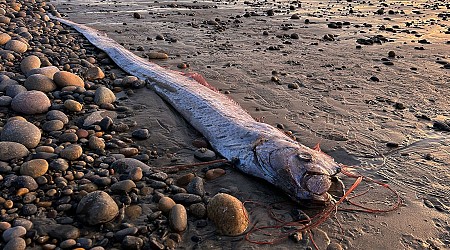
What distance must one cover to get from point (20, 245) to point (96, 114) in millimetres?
2757

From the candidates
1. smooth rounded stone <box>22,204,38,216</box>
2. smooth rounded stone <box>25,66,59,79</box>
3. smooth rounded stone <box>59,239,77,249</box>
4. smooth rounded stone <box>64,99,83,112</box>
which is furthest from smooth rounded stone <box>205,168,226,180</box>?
smooth rounded stone <box>25,66,59,79</box>

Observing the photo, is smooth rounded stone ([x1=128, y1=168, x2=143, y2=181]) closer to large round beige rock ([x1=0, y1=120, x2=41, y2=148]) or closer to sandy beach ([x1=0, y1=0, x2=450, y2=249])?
sandy beach ([x1=0, y1=0, x2=450, y2=249])

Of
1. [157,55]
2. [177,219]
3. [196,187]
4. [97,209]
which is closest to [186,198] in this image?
[196,187]

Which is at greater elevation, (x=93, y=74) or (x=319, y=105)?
(x=93, y=74)

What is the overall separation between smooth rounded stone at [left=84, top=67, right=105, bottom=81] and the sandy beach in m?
0.39

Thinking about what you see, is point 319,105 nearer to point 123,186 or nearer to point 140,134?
point 140,134

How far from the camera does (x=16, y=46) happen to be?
27.2ft

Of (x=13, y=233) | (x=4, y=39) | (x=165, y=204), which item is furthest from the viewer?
(x=4, y=39)

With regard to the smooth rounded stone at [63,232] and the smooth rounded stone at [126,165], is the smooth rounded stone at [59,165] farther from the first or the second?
the smooth rounded stone at [63,232]

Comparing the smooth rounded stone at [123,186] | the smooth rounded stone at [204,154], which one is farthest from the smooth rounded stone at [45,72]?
the smooth rounded stone at [123,186]

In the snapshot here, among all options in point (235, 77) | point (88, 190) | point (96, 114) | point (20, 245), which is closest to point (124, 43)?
point (235, 77)

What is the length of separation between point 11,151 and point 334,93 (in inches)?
205

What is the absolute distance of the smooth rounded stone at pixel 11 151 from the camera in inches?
168

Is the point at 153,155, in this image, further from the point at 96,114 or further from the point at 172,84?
the point at 172,84
